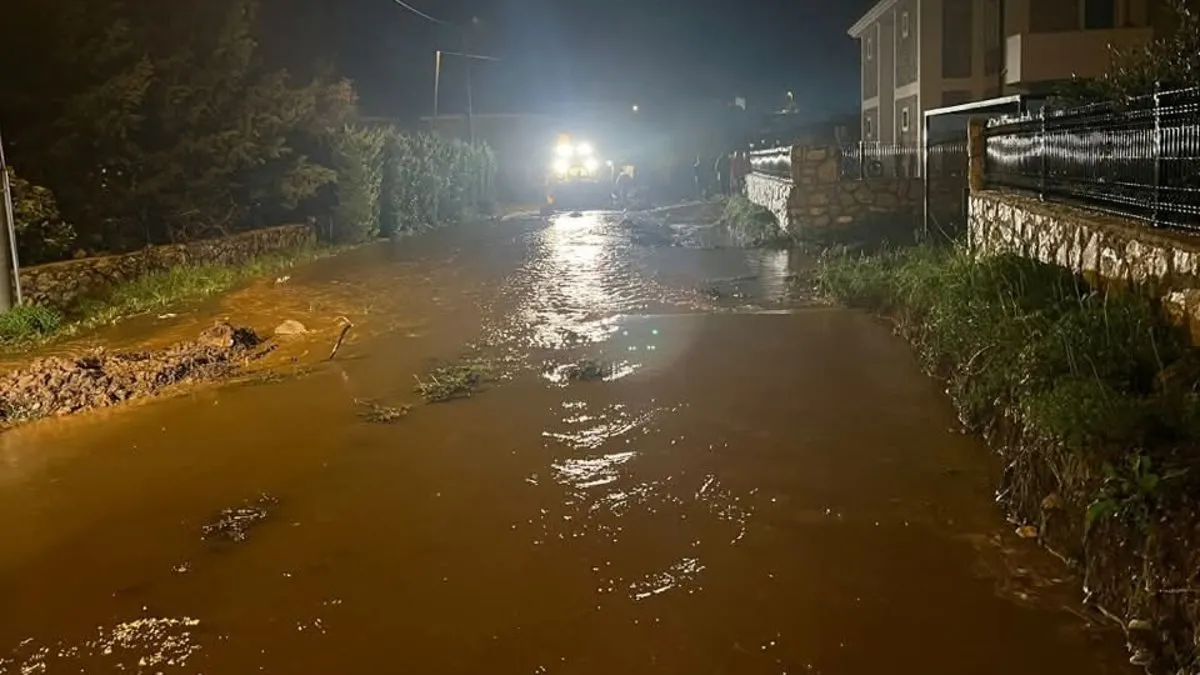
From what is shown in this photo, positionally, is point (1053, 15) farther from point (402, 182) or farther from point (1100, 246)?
point (1100, 246)

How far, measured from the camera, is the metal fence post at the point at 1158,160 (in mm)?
6684

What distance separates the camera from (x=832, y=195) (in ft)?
63.5

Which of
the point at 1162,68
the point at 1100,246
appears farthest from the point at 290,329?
the point at 1162,68

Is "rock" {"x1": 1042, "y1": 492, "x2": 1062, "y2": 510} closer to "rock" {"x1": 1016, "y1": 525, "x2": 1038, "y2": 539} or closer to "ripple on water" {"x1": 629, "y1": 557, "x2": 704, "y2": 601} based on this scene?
"rock" {"x1": 1016, "y1": 525, "x2": 1038, "y2": 539}

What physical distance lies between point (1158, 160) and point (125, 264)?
1394 centimetres

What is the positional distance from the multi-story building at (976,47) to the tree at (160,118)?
580 inches

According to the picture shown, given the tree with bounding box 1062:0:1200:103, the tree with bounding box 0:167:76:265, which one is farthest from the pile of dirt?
the tree with bounding box 1062:0:1200:103

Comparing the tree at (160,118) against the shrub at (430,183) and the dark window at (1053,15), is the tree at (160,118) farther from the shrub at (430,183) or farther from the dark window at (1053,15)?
the dark window at (1053,15)

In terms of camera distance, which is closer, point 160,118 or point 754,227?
point 160,118

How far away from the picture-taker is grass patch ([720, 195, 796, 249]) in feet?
64.6

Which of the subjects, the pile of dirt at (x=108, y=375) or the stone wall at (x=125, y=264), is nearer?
the pile of dirt at (x=108, y=375)

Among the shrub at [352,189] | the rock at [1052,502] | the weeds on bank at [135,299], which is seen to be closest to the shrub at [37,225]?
the weeds on bank at [135,299]

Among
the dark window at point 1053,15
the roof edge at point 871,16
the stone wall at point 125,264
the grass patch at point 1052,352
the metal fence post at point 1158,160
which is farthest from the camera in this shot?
the roof edge at point 871,16

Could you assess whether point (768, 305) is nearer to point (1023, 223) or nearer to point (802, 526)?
point (1023, 223)
